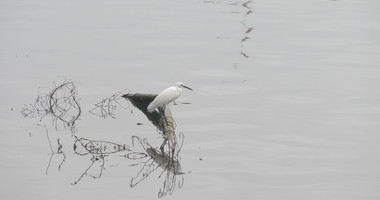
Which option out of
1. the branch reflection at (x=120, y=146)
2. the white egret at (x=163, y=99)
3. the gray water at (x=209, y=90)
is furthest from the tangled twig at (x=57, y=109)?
the white egret at (x=163, y=99)

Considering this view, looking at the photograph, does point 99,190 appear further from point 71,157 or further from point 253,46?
point 253,46

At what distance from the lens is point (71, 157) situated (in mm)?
14398

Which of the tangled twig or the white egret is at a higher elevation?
the white egret

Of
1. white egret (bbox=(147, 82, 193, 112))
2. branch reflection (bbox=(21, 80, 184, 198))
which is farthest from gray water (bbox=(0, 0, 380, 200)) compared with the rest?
white egret (bbox=(147, 82, 193, 112))

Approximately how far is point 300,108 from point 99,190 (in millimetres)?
6832

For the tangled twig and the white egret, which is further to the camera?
the tangled twig

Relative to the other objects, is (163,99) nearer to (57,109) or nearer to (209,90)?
(57,109)

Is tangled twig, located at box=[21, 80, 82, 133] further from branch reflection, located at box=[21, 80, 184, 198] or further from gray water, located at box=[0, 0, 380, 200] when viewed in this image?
gray water, located at box=[0, 0, 380, 200]

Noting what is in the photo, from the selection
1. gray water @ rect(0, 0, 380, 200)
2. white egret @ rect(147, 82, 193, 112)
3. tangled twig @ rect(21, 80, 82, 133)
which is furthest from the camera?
tangled twig @ rect(21, 80, 82, 133)

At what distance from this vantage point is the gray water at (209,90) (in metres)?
13.8

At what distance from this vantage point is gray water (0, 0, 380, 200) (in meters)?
13.8

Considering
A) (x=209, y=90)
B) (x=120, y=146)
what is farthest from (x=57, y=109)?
(x=209, y=90)

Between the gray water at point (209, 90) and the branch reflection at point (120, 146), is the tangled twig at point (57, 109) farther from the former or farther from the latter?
the gray water at point (209, 90)

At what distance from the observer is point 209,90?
1969 centimetres
